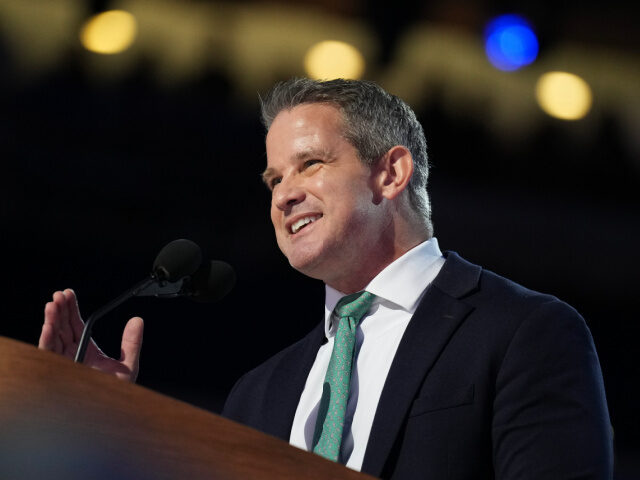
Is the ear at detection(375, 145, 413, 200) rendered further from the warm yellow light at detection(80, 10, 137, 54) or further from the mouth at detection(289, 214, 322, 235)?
the warm yellow light at detection(80, 10, 137, 54)

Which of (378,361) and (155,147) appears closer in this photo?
(378,361)

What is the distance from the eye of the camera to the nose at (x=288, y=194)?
201cm

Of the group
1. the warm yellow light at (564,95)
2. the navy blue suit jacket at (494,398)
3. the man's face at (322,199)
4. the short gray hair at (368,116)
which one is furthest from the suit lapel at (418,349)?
the warm yellow light at (564,95)

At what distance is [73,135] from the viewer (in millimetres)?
4281

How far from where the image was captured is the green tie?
1.68 meters

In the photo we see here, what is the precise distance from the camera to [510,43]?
157 inches

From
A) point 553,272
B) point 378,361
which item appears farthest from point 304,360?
point 553,272

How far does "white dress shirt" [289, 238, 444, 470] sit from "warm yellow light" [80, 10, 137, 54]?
2.34 m

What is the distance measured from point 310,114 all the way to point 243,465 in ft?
4.32

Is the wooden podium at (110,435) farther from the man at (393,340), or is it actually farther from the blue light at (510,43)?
the blue light at (510,43)

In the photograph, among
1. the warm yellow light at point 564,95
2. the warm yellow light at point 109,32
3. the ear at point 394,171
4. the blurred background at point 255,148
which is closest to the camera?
the ear at point 394,171

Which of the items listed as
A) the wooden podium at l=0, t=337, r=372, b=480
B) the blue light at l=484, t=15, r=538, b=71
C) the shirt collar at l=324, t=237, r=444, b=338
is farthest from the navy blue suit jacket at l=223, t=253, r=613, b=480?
the blue light at l=484, t=15, r=538, b=71

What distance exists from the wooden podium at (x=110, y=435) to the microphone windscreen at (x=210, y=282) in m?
0.87

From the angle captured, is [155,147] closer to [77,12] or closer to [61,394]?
[77,12]
